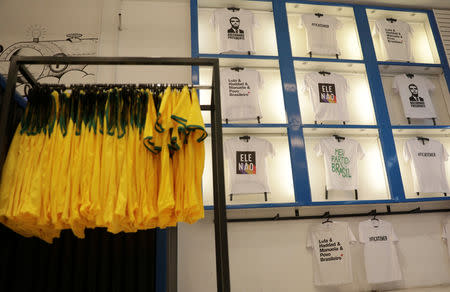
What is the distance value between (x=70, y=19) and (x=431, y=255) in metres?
4.16

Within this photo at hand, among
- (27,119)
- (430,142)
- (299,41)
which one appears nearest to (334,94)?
(299,41)

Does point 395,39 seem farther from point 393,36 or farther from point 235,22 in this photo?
point 235,22

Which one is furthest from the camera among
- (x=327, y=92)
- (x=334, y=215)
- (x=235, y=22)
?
(x=235, y=22)

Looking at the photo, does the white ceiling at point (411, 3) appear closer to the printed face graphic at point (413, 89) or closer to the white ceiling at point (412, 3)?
the white ceiling at point (412, 3)

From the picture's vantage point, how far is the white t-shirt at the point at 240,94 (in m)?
2.88

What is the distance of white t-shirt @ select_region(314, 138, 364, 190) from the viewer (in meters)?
→ 2.84

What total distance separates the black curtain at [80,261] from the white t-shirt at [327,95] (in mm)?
2011

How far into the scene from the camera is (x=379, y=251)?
2789mm

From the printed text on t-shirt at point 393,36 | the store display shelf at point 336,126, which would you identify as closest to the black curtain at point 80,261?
the store display shelf at point 336,126

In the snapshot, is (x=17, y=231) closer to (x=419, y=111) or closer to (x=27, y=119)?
(x=27, y=119)

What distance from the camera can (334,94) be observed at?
3.11 metres

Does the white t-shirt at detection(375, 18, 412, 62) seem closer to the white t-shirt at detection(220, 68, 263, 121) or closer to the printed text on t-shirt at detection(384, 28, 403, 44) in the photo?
the printed text on t-shirt at detection(384, 28, 403, 44)

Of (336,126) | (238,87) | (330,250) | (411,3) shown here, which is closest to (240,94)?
(238,87)

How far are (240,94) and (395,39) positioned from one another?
73.8 inches
